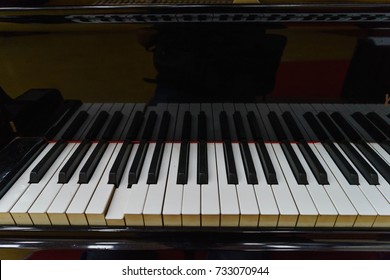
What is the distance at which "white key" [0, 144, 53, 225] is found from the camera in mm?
759

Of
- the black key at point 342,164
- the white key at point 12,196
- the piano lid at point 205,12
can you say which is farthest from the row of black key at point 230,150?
the piano lid at point 205,12

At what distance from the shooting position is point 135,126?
101 centimetres

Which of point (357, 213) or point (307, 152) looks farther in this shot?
point (307, 152)

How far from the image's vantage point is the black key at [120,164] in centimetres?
85

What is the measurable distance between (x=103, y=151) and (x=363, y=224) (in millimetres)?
829

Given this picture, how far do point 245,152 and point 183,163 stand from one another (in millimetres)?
218

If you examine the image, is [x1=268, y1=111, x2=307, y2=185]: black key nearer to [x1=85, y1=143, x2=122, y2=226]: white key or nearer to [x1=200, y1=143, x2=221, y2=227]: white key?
[x1=200, y1=143, x2=221, y2=227]: white key

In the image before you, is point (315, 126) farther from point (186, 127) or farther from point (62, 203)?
point (62, 203)

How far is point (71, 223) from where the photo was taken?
0.77m

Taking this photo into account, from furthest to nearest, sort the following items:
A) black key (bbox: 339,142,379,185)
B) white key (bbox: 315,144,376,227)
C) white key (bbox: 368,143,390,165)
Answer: white key (bbox: 368,143,390,165), black key (bbox: 339,142,379,185), white key (bbox: 315,144,376,227)

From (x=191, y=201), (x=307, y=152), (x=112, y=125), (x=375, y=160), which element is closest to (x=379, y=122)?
(x=375, y=160)

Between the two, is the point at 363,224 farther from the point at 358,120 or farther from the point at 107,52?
the point at 107,52

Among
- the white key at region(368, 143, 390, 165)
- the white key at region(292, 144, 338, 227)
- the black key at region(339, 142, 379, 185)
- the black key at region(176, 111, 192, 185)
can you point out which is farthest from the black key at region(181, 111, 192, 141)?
the white key at region(368, 143, 390, 165)

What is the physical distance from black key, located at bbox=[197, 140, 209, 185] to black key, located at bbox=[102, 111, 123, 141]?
301 mm
